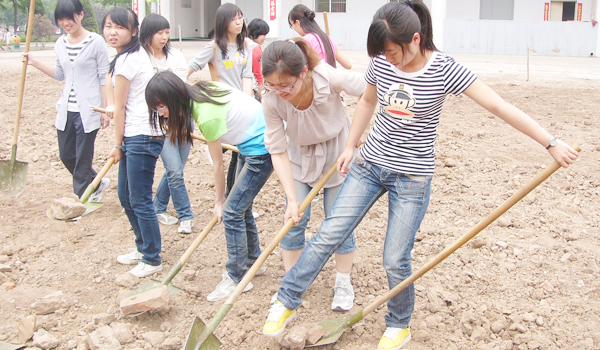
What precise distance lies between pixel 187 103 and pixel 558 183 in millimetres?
3424

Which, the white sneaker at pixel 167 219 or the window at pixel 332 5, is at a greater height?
the window at pixel 332 5

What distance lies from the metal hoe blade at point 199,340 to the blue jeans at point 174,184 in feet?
5.64

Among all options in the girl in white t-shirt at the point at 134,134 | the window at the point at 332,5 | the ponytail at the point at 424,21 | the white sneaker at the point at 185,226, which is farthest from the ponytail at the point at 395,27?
the window at the point at 332,5

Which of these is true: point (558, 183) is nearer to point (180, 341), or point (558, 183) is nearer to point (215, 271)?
point (215, 271)

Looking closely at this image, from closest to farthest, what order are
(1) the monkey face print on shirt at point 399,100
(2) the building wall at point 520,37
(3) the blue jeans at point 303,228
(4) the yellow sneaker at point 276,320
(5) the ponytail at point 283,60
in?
(1) the monkey face print on shirt at point 399,100
(5) the ponytail at point 283,60
(4) the yellow sneaker at point 276,320
(3) the blue jeans at point 303,228
(2) the building wall at point 520,37

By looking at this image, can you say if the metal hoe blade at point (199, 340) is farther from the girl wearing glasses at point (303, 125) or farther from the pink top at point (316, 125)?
the pink top at point (316, 125)

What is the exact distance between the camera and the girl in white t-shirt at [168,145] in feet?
12.8

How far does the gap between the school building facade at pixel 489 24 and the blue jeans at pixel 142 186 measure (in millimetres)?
14962

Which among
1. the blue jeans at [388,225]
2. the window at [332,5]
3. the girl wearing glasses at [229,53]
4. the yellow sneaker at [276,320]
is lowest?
the yellow sneaker at [276,320]

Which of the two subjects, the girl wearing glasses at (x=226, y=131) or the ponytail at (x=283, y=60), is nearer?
the ponytail at (x=283, y=60)

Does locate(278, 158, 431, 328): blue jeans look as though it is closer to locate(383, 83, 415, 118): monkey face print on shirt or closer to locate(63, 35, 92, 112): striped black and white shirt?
locate(383, 83, 415, 118): monkey face print on shirt

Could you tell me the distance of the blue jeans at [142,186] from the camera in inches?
128

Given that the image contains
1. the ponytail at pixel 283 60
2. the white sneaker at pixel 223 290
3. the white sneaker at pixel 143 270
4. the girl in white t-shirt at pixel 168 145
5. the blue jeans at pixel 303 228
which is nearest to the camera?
the ponytail at pixel 283 60

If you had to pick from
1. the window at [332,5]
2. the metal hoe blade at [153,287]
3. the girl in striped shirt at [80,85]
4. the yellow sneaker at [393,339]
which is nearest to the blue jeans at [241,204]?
the metal hoe blade at [153,287]
